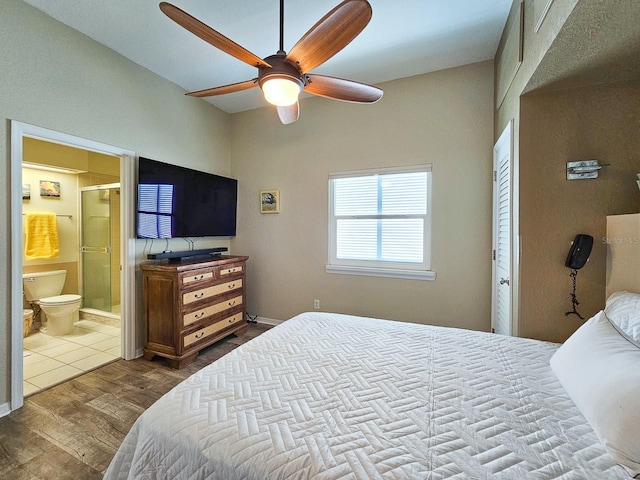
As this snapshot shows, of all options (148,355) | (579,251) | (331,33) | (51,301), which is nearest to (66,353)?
(51,301)

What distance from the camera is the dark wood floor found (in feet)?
5.05

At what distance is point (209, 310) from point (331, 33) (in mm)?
2651

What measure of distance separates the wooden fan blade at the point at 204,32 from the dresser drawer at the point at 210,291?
2.07 m

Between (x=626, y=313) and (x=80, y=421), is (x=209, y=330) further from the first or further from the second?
(x=626, y=313)

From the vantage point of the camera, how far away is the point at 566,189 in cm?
176

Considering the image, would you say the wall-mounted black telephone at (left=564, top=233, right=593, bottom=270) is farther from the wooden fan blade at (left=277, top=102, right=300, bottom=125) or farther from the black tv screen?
the black tv screen

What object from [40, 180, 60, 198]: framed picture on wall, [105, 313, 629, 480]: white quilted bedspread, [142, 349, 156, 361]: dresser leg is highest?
[40, 180, 60, 198]: framed picture on wall

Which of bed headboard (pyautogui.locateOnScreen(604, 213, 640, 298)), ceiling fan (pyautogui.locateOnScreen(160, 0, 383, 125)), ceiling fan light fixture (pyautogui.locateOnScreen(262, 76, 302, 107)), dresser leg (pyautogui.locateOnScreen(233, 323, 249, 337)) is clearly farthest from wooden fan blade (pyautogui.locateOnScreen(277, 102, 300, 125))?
dresser leg (pyautogui.locateOnScreen(233, 323, 249, 337))

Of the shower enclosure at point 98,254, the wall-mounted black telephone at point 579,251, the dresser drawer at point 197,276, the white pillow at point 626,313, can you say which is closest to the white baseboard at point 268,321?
the dresser drawer at point 197,276

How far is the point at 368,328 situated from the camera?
73.3 inches

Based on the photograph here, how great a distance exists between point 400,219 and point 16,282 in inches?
129

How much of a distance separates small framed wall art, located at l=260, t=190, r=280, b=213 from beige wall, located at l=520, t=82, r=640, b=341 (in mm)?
2599

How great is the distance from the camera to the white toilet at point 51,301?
326 centimetres

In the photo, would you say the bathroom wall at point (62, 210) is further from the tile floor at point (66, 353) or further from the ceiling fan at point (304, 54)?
the ceiling fan at point (304, 54)
